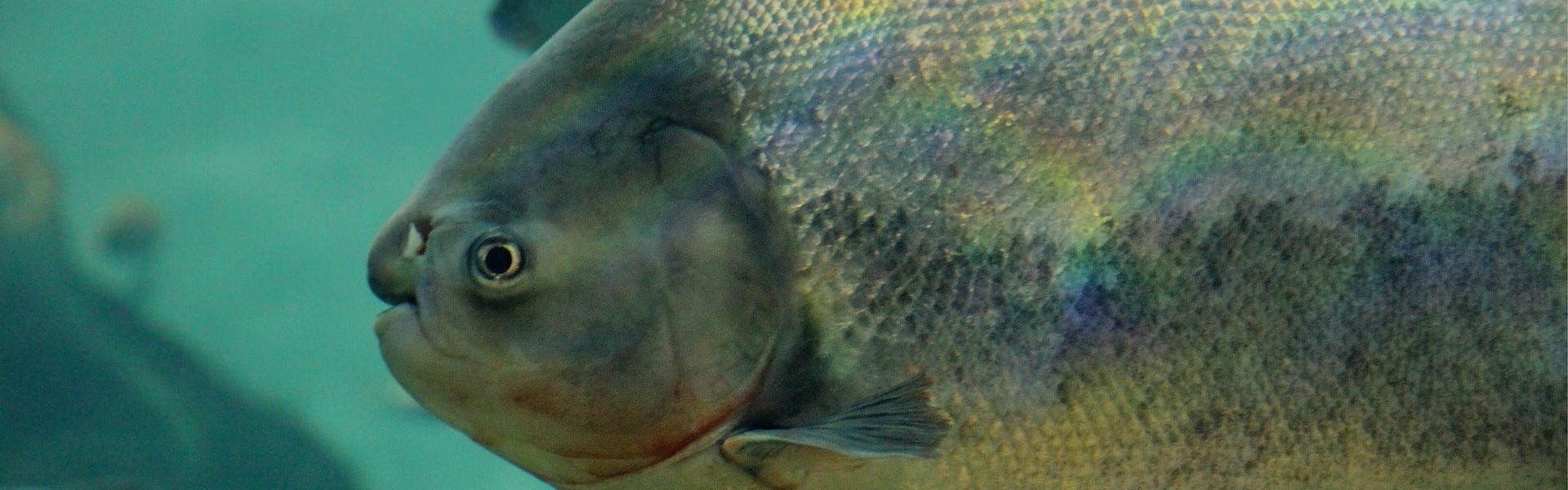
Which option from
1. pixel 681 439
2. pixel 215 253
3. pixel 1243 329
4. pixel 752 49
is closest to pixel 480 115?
pixel 752 49

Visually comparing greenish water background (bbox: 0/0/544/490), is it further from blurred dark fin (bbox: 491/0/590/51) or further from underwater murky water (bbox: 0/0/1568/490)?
underwater murky water (bbox: 0/0/1568/490)

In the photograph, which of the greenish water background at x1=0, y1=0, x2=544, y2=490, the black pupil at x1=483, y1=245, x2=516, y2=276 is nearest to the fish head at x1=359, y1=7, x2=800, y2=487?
the black pupil at x1=483, y1=245, x2=516, y2=276

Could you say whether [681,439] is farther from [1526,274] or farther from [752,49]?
[1526,274]

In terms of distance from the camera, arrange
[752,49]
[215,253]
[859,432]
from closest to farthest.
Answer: [859,432] → [752,49] → [215,253]

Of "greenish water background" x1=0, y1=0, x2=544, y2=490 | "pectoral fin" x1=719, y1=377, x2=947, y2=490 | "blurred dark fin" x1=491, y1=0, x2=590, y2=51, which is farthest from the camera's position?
"greenish water background" x1=0, y1=0, x2=544, y2=490

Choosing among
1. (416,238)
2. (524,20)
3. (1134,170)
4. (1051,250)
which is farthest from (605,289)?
(524,20)

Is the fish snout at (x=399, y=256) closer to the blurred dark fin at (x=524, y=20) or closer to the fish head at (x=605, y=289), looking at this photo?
the fish head at (x=605, y=289)

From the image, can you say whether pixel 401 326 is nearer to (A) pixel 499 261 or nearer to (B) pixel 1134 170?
(A) pixel 499 261
